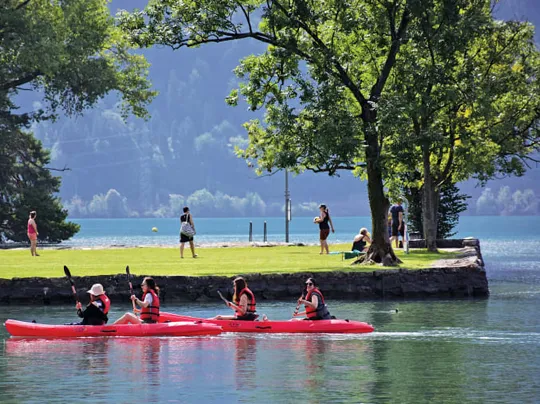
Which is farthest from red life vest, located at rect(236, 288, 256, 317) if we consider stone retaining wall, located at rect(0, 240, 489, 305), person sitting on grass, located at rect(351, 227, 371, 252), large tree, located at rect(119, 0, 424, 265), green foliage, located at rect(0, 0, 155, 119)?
green foliage, located at rect(0, 0, 155, 119)

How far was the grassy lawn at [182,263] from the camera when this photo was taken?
36.5 meters

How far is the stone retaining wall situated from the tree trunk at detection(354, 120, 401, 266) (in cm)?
302

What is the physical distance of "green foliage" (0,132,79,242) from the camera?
71.1m

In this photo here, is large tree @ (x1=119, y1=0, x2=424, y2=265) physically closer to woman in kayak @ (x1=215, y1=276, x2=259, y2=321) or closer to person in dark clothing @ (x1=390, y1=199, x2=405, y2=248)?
person in dark clothing @ (x1=390, y1=199, x2=405, y2=248)

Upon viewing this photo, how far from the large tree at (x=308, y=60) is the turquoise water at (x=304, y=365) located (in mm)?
9022

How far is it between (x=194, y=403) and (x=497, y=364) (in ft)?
23.0

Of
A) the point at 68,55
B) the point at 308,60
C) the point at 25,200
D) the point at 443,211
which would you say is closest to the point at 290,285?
the point at 308,60

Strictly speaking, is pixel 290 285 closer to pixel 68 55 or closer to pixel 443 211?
pixel 443 211

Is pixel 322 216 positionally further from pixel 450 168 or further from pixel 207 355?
pixel 207 355

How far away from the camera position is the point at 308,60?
128 ft

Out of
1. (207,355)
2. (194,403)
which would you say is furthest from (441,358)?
(194,403)

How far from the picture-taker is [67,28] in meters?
63.1

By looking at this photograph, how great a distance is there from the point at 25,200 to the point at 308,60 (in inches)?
1461

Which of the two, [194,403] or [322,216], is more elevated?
[322,216]
